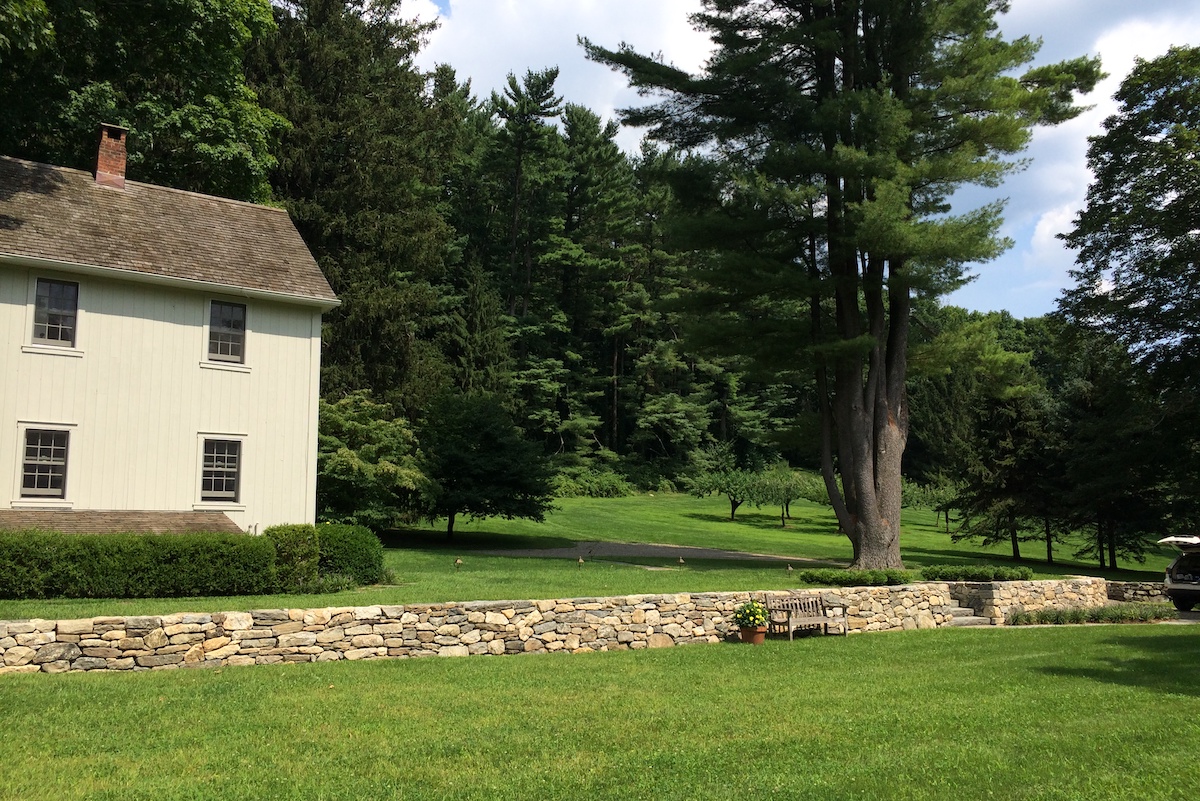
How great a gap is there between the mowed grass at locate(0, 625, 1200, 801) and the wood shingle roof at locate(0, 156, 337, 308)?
1086 cm

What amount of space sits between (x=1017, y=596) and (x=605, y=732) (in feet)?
43.5

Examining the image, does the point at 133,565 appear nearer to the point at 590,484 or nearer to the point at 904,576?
the point at 904,576

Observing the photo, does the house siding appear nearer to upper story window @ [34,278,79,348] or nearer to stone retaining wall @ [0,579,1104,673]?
upper story window @ [34,278,79,348]

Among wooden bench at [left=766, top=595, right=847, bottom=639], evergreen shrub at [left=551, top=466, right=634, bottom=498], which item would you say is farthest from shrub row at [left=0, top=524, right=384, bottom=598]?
evergreen shrub at [left=551, top=466, right=634, bottom=498]

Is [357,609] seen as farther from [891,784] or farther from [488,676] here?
[891,784]

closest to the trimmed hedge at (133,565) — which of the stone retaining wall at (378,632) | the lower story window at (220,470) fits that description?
the lower story window at (220,470)

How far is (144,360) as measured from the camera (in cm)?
1788

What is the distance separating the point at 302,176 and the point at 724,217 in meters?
18.3

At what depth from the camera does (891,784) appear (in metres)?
5.83

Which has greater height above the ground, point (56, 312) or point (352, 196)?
point (352, 196)

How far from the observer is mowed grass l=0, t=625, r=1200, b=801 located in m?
5.75

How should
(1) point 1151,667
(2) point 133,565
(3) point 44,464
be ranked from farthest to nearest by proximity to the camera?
1. (3) point 44,464
2. (2) point 133,565
3. (1) point 1151,667

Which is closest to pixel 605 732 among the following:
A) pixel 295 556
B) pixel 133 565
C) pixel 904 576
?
pixel 295 556

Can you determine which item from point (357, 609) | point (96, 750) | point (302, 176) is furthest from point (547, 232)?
point (96, 750)
